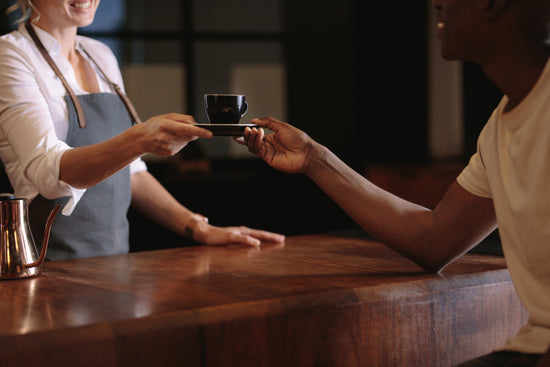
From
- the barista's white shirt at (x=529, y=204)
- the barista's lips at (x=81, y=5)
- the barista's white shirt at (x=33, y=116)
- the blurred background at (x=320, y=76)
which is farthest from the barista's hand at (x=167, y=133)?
the blurred background at (x=320, y=76)

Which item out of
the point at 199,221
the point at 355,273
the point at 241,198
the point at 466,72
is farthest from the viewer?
the point at 466,72

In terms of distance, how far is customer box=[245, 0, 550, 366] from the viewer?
1.06 meters

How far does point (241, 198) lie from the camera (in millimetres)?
4168

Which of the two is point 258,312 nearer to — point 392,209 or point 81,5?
point 392,209

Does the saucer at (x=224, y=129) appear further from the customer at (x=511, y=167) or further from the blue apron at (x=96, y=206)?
the blue apron at (x=96, y=206)

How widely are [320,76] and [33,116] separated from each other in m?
4.60

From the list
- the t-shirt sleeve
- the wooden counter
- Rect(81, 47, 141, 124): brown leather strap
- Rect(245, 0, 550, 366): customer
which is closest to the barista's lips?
Rect(81, 47, 141, 124): brown leather strap

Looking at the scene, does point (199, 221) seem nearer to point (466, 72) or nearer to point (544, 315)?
point (544, 315)

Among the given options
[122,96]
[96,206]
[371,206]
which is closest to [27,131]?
[96,206]

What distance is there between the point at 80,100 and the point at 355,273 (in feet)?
3.52

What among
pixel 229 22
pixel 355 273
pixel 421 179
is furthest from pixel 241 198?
pixel 355 273

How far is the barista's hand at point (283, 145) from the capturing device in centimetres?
151

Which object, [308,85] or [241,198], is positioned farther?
[308,85]

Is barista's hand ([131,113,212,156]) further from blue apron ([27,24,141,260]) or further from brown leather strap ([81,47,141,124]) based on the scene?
brown leather strap ([81,47,141,124])
